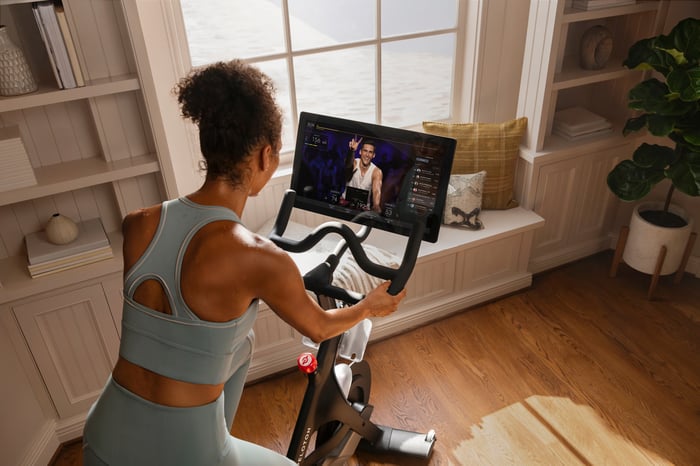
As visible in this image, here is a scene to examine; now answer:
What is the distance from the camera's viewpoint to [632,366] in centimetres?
253

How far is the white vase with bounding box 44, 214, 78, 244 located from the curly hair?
3.56 ft

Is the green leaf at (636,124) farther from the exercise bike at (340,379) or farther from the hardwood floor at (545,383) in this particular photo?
the exercise bike at (340,379)

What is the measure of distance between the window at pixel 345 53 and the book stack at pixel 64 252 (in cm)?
84

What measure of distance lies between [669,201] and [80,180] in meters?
2.65

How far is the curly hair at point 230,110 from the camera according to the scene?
1.12 metres

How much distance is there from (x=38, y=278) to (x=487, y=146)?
1.96 m

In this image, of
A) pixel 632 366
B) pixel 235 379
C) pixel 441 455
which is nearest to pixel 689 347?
pixel 632 366

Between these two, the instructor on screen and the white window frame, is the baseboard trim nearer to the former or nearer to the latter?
the white window frame

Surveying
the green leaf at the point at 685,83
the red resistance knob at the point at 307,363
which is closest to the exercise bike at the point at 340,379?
the red resistance knob at the point at 307,363

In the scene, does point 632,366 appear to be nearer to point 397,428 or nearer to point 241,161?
point 397,428

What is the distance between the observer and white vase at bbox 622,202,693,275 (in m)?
2.77

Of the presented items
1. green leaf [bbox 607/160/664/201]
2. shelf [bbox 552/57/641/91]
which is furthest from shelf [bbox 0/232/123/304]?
green leaf [bbox 607/160/664/201]

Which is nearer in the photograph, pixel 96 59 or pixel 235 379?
pixel 235 379

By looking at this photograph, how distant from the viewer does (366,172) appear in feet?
4.81
